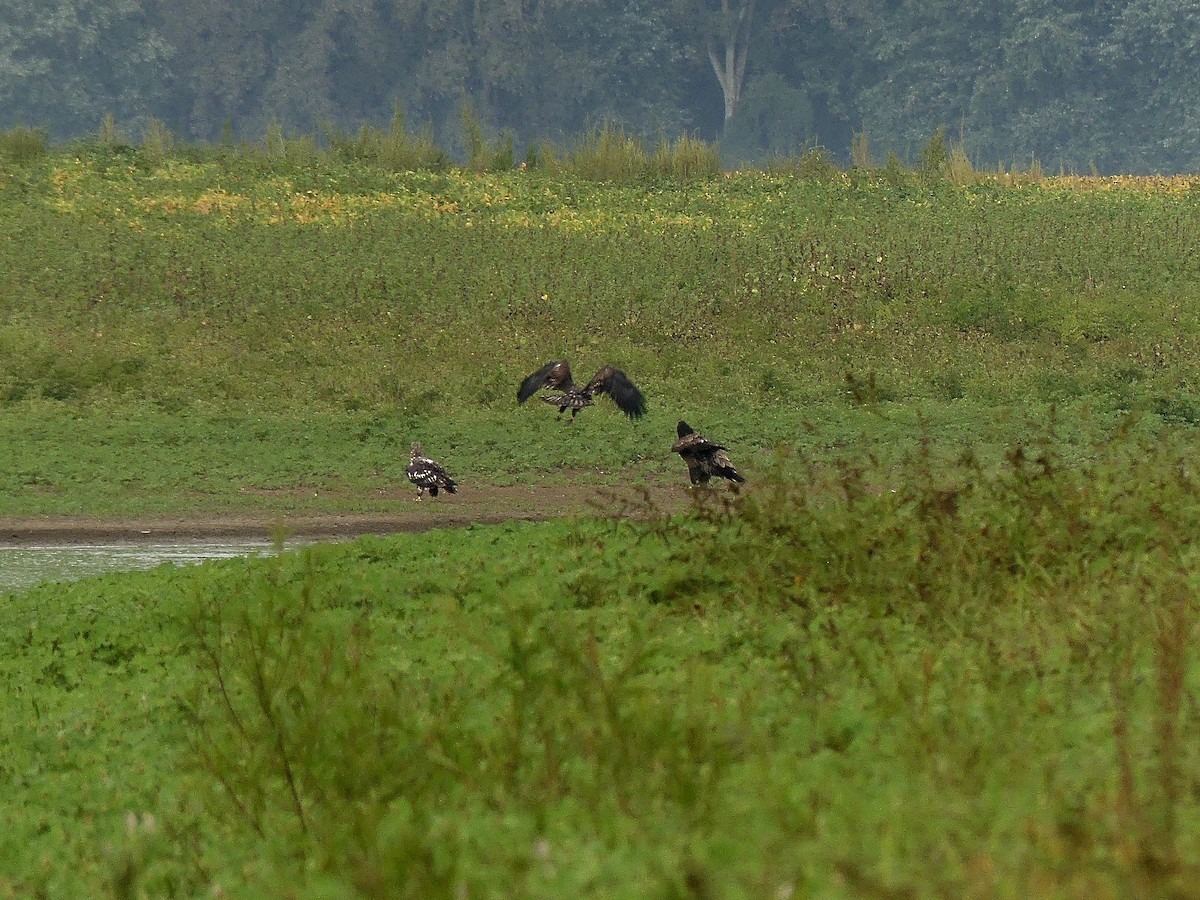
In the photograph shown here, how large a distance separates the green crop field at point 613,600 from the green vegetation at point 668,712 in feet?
0.08

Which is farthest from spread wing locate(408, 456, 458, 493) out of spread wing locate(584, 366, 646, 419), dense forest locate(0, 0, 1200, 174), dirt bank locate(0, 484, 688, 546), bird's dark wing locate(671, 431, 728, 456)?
dense forest locate(0, 0, 1200, 174)

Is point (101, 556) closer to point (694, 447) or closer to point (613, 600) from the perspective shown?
point (694, 447)

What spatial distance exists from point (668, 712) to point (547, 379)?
38.0 feet

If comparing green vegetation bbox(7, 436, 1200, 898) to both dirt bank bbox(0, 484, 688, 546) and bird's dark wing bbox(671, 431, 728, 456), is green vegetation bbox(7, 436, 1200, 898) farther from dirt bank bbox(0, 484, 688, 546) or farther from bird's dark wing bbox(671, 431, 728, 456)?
dirt bank bbox(0, 484, 688, 546)

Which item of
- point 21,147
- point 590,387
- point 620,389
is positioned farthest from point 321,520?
point 21,147

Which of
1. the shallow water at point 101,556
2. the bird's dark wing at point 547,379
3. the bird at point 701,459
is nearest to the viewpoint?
the bird at point 701,459

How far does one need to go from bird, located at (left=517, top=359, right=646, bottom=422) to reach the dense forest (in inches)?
1736

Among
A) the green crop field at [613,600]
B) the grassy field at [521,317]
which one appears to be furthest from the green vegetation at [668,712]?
the grassy field at [521,317]

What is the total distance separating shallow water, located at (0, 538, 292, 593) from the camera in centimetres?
1484

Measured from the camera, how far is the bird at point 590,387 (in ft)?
53.3

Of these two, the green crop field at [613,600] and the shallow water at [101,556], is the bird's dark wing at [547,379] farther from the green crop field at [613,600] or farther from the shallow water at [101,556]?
the shallow water at [101,556]

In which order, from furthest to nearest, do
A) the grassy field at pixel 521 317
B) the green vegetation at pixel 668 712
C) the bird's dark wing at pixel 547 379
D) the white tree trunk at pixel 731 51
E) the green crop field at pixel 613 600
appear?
the white tree trunk at pixel 731 51 < the grassy field at pixel 521 317 < the bird's dark wing at pixel 547 379 < the green crop field at pixel 613 600 < the green vegetation at pixel 668 712

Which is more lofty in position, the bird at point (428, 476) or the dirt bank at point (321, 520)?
the bird at point (428, 476)

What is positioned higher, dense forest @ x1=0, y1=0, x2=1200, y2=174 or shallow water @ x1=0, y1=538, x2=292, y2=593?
dense forest @ x1=0, y1=0, x2=1200, y2=174
